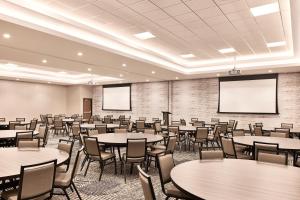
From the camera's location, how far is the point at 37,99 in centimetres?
1630

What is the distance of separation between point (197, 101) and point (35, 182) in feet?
37.8

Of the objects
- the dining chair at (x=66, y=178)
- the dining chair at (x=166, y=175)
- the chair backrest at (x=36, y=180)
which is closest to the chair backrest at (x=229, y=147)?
the dining chair at (x=166, y=175)

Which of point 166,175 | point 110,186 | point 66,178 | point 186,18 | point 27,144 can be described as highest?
point 186,18

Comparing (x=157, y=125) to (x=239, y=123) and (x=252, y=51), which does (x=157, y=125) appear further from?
(x=239, y=123)

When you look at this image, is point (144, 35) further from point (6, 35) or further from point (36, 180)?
point (36, 180)

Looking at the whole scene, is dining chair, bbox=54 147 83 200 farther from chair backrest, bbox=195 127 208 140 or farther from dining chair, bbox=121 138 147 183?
chair backrest, bbox=195 127 208 140

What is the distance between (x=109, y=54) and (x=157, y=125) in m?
3.25

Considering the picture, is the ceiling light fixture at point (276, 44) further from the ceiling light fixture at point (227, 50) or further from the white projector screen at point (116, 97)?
the white projector screen at point (116, 97)

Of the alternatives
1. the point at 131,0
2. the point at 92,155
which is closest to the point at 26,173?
the point at 92,155

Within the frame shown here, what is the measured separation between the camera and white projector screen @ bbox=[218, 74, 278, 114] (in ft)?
35.8

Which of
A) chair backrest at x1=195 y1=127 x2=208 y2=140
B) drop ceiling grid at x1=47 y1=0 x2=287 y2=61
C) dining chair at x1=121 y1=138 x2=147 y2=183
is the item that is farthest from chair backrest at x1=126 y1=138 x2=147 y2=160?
chair backrest at x1=195 y1=127 x2=208 y2=140

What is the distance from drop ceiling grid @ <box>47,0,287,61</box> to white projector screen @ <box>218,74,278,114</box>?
13.4 feet

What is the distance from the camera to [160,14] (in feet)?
16.9

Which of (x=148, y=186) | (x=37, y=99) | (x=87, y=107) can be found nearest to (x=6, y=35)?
(x=148, y=186)
